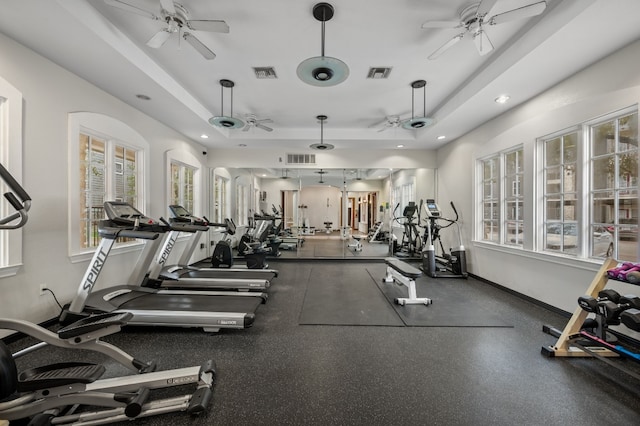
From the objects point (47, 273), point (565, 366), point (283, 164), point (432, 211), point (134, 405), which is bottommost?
point (565, 366)

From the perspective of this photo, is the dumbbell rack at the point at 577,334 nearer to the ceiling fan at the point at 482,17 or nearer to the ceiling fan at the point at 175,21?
the ceiling fan at the point at 482,17

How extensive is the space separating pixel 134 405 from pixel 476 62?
4.73 metres

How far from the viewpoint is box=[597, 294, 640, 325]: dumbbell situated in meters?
2.03

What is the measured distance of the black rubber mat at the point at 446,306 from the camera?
10.1ft

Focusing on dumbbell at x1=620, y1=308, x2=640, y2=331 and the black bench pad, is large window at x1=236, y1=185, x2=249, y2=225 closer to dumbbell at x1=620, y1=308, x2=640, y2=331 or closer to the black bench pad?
the black bench pad

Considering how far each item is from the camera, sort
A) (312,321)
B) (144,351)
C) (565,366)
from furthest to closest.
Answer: (312,321)
(144,351)
(565,366)

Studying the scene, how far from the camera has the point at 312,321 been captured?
3094 millimetres

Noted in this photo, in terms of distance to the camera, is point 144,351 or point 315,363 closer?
point 315,363

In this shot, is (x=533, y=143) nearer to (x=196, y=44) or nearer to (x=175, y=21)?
(x=196, y=44)

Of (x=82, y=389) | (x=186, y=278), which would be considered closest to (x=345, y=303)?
(x=186, y=278)

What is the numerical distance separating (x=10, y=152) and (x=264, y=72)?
9.23 ft

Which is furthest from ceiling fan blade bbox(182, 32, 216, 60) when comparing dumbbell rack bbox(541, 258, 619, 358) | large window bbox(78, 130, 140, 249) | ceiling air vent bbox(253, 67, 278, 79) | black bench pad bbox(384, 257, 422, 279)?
dumbbell rack bbox(541, 258, 619, 358)

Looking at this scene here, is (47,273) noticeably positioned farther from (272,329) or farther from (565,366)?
(565,366)

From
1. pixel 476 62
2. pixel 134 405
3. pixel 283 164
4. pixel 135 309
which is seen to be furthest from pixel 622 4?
pixel 283 164
